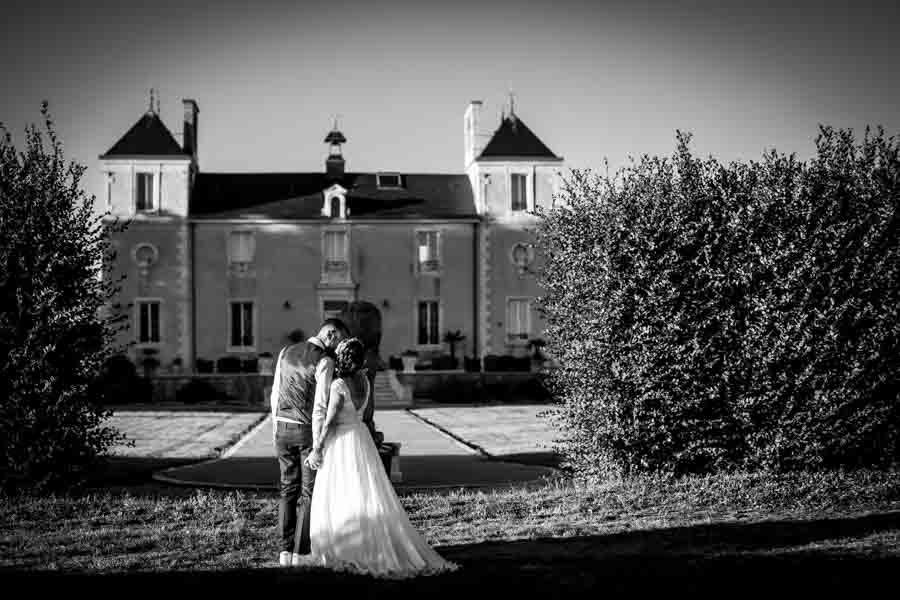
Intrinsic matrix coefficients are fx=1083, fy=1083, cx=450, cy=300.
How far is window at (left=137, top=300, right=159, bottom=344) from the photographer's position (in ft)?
136

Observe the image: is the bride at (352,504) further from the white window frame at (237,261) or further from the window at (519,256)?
the white window frame at (237,261)

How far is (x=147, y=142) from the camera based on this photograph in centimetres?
4200

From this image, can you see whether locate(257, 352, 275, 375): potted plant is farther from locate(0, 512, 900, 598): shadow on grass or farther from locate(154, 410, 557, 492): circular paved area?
locate(0, 512, 900, 598): shadow on grass

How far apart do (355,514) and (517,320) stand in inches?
1369

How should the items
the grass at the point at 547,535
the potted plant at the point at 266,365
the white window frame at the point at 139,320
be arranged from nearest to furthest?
the grass at the point at 547,535 < the potted plant at the point at 266,365 < the white window frame at the point at 139,320

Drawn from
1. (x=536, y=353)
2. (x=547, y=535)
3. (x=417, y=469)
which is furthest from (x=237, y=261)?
(x=547, y=535)

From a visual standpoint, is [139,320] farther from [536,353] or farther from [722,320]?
[722,320]

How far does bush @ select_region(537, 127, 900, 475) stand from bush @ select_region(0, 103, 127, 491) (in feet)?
17.2

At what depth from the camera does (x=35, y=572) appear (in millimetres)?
7684

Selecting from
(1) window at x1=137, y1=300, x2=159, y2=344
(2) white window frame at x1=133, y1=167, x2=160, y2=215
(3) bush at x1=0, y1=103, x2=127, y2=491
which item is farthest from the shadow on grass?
(2) white window frame at x1=133, y1=167, x2=160, y2=215

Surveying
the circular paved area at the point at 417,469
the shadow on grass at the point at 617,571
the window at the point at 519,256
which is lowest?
the circular paved area at the point at 417,469

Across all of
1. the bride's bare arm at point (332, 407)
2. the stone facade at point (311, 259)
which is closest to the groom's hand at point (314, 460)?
the bride's bare arm at point (332, 407)

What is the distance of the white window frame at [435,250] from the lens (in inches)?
1662

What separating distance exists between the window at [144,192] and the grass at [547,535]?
30.1m
